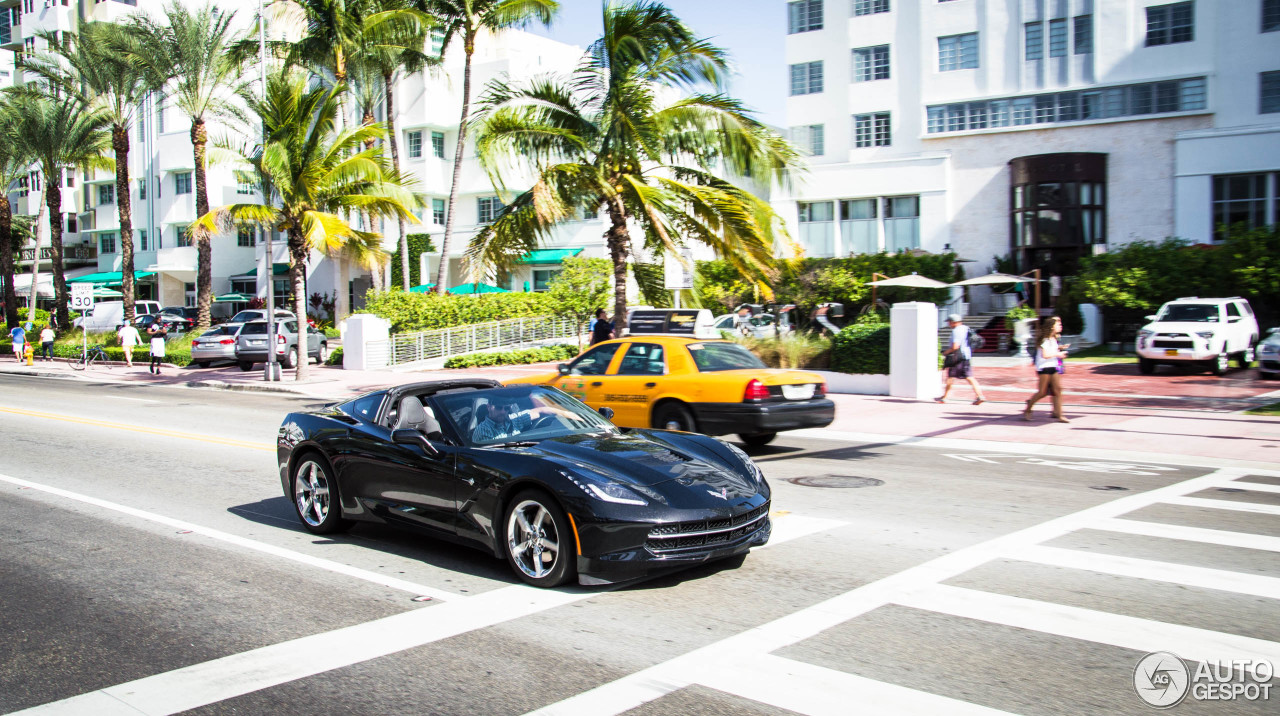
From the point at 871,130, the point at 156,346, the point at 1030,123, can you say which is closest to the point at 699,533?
the point at 156,346

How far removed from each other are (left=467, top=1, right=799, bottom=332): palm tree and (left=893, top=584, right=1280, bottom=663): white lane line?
1136 cm

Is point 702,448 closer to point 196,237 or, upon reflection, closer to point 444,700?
point 444,700

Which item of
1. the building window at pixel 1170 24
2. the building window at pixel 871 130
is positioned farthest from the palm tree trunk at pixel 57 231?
the building window at pixel 1170 24

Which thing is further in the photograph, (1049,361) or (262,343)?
(262,343)

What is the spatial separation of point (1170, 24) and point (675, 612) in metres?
36.0

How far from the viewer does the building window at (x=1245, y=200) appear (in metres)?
31.6

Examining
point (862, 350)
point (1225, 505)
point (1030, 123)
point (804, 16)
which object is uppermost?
point (804, 16)

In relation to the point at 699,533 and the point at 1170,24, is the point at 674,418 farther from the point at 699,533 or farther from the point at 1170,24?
the point at 1170,24

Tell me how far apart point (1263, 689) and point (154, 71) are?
1626 inches

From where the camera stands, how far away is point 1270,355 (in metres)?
20.1

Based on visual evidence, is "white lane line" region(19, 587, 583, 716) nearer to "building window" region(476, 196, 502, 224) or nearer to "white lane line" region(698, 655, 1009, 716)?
"white lane line" region(698, 655, 1009, 716)

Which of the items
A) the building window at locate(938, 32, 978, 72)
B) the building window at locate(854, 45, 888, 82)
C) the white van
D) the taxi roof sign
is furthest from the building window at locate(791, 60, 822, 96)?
the white van

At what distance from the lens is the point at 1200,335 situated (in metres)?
21.6

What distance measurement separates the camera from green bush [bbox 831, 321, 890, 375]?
20.4 m
